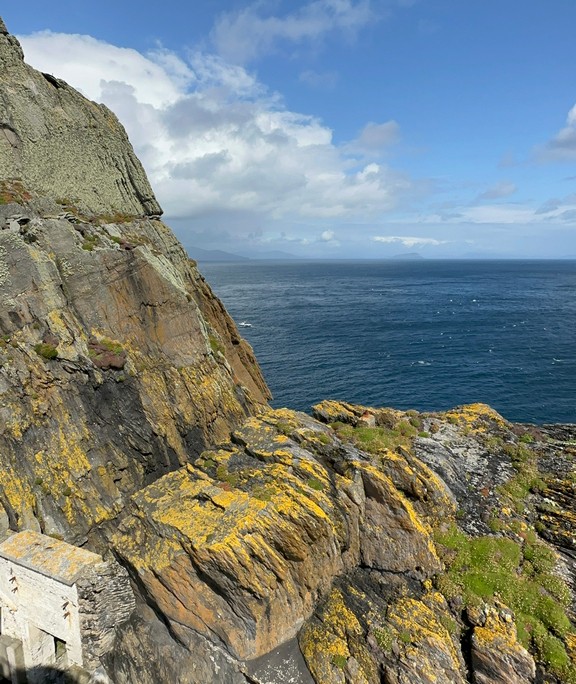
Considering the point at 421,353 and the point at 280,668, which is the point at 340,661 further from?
the point at 421,353

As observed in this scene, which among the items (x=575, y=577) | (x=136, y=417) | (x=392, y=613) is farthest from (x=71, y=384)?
(x=575, y=577)

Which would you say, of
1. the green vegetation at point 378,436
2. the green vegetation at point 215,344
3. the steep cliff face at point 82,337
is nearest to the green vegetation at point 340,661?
the green vegetation at point 378,436

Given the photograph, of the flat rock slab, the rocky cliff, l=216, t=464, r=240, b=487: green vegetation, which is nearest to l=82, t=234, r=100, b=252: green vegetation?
the rocky cliff

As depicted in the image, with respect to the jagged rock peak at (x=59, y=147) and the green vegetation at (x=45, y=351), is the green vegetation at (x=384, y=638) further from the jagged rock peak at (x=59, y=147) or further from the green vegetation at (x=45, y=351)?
the jagged rock peak at (x=59, y=147)

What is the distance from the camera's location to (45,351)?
75.0 ft

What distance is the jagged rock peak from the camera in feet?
88.5

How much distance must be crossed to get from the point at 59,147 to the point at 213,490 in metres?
26.3

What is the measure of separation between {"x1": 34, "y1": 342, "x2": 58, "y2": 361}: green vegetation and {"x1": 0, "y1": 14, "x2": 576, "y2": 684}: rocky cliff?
0.12m

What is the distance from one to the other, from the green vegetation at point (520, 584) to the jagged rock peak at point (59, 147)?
32.6 metres

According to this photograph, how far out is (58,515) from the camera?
70.7 ft

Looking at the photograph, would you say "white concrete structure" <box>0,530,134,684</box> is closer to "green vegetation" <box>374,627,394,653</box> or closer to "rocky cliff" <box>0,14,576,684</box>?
"rocky cliff" <box>0,14,576,684</box>

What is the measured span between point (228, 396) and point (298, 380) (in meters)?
40.6

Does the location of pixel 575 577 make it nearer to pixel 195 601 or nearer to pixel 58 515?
pixel 195 601

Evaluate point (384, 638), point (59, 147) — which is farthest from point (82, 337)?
point (384, 638)
